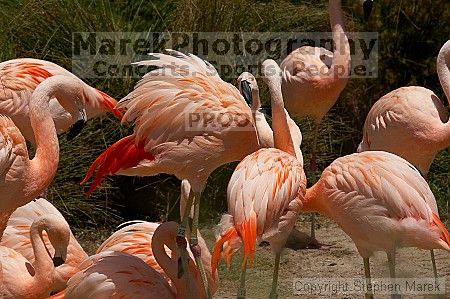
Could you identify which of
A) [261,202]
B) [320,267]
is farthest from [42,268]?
[320,267]

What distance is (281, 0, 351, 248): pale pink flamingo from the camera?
285 inches

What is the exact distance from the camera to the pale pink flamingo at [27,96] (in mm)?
5852

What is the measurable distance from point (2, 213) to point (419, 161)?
2.81 metres

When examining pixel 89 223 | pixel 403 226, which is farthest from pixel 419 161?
pixel 89 223

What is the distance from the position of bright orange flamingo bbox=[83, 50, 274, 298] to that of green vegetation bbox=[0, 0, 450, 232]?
5.38ft

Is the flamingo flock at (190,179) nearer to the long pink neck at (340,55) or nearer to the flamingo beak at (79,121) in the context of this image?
the flamingo beak at (79,121)

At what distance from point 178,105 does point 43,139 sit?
79 cm

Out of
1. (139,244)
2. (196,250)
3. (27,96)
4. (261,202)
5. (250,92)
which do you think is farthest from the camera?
(27,96)

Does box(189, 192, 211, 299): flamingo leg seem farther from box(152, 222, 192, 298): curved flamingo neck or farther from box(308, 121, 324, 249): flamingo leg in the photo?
box(308, 121, 324, 249): flamingo leg

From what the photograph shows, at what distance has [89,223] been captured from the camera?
279 inches

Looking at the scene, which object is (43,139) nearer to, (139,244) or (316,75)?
(139,244)

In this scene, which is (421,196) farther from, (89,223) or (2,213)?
(89,223)

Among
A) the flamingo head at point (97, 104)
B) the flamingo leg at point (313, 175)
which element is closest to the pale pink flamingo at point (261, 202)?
the flamingo head at point (97, 104)

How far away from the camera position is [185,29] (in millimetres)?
7348
